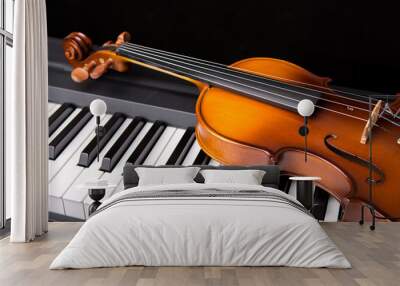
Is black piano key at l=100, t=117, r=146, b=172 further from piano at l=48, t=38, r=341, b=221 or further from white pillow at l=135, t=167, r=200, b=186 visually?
white pillow at l=135, t=167, r=200, b=186

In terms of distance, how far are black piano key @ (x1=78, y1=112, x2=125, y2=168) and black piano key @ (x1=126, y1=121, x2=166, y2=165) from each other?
0.26m

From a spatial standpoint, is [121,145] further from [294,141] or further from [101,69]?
[294,141]

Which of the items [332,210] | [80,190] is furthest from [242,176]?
[80,190]

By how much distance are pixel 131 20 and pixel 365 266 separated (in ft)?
9.95

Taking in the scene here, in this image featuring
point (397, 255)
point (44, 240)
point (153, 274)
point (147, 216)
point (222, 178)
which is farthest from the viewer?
point (222, 178)

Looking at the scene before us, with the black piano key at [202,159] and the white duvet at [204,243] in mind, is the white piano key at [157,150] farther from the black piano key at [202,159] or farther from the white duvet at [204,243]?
the white duvet at [204,243]

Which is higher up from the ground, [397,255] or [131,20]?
[131,20]

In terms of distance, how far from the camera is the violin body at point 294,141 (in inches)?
162

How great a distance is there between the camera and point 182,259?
296 centimetres

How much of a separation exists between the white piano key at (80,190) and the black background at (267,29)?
1100 millimetres

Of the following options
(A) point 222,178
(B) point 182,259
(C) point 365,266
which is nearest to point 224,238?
(B) point 182,259

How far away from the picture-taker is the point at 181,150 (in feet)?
15.0

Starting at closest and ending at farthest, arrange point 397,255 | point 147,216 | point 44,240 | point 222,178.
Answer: point 147,216, point 397,255, point 44,240, point 222,178

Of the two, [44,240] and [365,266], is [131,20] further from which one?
[365,266]
